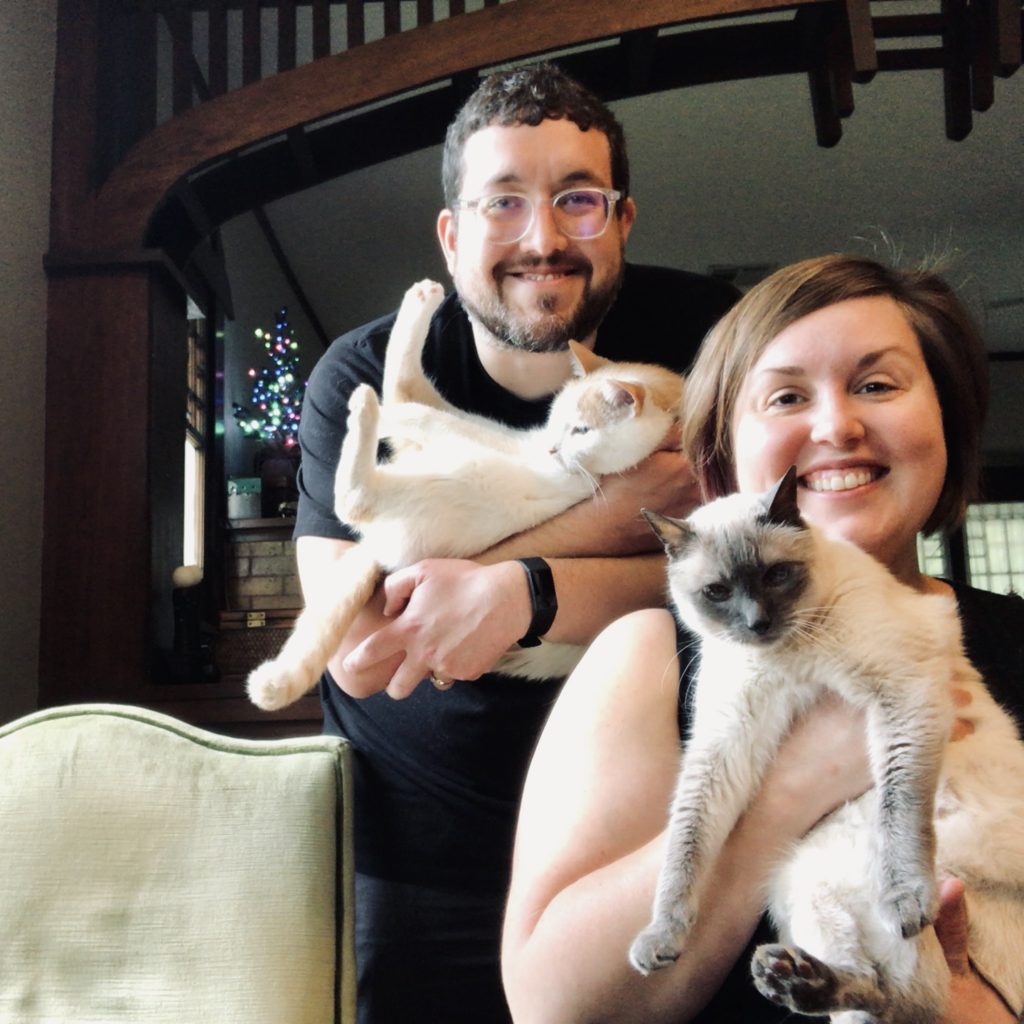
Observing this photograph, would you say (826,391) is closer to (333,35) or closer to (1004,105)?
(333,35)

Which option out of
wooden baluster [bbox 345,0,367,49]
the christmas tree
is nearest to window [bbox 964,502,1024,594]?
the christmas tree

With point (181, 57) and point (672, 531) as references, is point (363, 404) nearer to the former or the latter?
point (672, 531)

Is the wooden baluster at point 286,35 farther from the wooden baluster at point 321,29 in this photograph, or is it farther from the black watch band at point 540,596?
the black watch band at point 540,596

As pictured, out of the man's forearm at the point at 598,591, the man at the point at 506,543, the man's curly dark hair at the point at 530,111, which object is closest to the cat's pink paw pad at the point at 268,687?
the man at the point at 506,543

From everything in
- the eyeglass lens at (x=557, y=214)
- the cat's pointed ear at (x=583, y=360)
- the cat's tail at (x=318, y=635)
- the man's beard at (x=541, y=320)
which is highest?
the eyeglass lens at (x=557, y=214)

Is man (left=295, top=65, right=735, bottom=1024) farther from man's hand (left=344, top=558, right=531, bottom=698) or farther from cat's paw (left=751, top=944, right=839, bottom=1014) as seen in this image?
cat's paw (left=751, top=944, right=839, bottom=1014)

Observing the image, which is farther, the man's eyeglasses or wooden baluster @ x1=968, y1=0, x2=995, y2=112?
wooden baluster @ x1=968, y1=0, x2=995, y2=112

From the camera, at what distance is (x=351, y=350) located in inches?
65.8

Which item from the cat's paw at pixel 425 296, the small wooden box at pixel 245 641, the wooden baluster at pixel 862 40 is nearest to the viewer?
the cat's paw at pixel 425 296

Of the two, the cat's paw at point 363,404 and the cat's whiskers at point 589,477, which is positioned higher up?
the cat's paw at point 363,404

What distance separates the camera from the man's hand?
1214 millimetres

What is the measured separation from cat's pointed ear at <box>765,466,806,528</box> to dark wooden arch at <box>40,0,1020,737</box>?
1891 millimetres

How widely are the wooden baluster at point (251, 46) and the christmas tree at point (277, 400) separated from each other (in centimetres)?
150

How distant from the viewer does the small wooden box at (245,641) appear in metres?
3.10
